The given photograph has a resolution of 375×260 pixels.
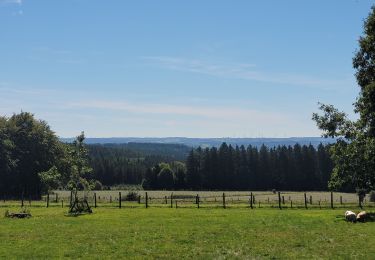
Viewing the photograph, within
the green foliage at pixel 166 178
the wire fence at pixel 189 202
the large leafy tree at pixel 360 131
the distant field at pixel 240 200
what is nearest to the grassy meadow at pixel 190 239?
the large leafy tree at pixel 360 131

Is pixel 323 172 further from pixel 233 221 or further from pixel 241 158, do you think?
pixel 233 221

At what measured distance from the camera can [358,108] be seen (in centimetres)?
4238

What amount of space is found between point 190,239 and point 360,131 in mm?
26960

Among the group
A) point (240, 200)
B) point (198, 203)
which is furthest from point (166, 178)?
point (198, 203)

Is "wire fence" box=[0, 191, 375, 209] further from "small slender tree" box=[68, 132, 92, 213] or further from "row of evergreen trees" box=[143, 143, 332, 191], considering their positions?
"row of evergreen trees" box=[143, 143, 332, 191]

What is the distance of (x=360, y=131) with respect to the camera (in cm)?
4650

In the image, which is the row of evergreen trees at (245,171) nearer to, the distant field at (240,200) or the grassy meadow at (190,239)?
the distant field at (240,200)

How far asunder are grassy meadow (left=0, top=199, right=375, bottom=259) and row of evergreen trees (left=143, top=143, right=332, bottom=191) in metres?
134

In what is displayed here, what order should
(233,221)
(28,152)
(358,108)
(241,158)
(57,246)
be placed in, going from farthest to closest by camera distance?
(241,158), (28,152), (358,108), (233,221), (57,246)

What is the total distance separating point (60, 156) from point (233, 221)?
82.8 metres

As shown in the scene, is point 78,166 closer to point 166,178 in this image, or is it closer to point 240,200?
point 240,200

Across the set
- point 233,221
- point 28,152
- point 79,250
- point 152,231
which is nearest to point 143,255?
point 79,250

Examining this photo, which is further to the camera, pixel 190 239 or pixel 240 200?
pixel 240 200

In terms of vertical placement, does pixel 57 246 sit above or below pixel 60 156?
below
